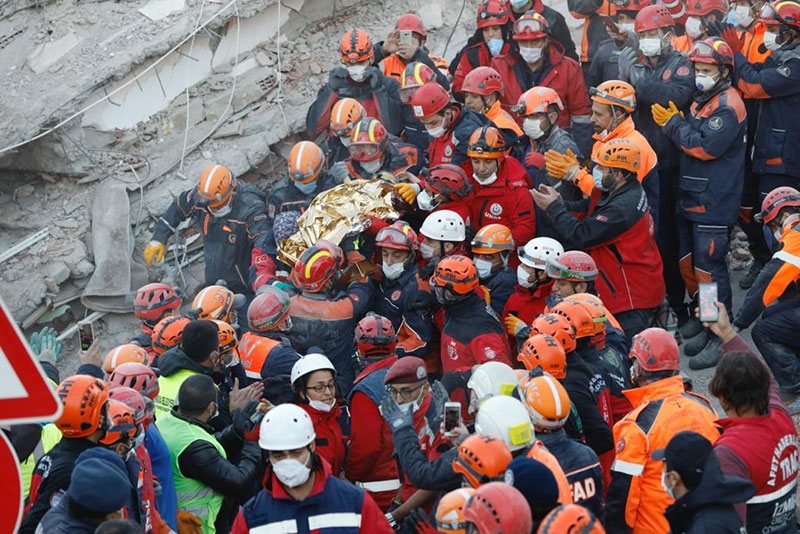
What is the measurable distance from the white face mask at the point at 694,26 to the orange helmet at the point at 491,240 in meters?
3.62

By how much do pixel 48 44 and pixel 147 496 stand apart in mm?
8567

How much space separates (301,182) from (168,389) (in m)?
4.12

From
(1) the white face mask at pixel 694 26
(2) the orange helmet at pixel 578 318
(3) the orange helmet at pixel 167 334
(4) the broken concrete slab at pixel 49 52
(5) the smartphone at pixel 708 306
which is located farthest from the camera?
(4) the broken concrete slab at pixel 49 52

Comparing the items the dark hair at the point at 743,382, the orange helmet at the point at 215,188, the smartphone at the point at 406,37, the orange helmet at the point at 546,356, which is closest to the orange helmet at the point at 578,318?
the orange helmet at the point at 546,356

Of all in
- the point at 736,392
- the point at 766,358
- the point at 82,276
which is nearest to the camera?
the point at 736,392

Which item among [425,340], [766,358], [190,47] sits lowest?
[766,358]

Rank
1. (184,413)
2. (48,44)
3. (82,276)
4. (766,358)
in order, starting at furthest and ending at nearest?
(48,44), (82,276), (766,358), (184,413)

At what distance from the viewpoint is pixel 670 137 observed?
10438 millimetres

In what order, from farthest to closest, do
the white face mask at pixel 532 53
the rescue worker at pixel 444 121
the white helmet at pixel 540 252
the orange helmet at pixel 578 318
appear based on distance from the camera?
1. the white face mask at pixel 532 53
2. the rescue worker at pixel 444 121
3. the white helmet at pixel 540 252
4. the orange helmet at pixel 578 318

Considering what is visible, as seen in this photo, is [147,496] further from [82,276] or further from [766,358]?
[82,276]

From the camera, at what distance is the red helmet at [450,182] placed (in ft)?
33.0

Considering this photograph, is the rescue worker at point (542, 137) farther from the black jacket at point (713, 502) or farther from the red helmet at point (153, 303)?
the black jacket at point (713, 502)

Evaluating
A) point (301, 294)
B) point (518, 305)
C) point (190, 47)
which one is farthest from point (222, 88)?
point (518, 305)

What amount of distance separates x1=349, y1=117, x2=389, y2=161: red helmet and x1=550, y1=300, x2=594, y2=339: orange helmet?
4336 millimetres
